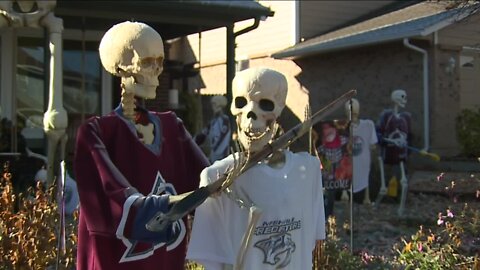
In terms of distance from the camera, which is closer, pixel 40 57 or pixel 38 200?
pixel 38 200

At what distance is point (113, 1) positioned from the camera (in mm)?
8531

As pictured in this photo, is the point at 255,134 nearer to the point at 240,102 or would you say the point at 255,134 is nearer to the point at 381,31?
the point at 240,102

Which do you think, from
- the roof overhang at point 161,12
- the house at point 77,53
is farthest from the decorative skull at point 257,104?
the roof overhang at point 161,12

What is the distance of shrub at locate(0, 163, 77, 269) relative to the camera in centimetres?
378

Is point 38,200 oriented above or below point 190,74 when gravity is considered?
below

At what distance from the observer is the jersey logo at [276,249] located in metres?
2.33

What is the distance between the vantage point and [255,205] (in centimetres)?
231

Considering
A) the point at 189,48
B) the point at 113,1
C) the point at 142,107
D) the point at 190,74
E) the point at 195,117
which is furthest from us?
the point at 189,48

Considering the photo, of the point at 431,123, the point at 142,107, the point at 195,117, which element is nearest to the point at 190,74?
the point at 195,117

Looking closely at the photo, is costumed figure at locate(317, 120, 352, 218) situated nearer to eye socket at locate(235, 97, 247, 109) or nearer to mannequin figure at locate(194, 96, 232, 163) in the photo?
mannequin figure at locate(194, 96, 232, 163)

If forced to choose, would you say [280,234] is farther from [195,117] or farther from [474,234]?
[195,117]

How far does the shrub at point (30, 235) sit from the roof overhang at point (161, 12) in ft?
16.3

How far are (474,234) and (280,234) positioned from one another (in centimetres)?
202

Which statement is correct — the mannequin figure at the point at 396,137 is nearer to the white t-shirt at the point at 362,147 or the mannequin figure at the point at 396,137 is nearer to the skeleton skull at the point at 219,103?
the white t-shirt at the point at 362,147
